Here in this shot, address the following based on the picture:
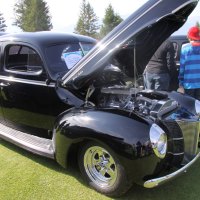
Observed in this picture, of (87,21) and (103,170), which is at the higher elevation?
(87,21)

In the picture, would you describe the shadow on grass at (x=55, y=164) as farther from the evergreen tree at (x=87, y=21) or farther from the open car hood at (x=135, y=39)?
the evergreen tree at (x=87, y=21)

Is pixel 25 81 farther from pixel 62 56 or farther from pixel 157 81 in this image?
pixel 157 81

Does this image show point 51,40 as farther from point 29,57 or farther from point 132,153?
point 132,153

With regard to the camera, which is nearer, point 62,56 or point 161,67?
point 62,56

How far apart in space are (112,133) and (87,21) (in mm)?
56399

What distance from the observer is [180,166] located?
376 centimetres

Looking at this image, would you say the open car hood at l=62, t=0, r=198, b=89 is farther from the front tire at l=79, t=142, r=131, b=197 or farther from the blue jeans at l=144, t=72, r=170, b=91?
the blue jeans at l=144, t=72, r=170, b=91

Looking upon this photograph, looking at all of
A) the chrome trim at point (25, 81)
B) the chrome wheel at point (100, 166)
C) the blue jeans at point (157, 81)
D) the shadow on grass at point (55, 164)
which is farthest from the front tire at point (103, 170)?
the blue jeans at point (157, 81)

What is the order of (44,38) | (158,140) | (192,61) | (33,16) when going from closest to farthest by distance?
(158,140), (44,38), (192,61), (33,16)

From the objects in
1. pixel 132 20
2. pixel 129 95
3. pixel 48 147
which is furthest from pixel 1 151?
pixel 132 20

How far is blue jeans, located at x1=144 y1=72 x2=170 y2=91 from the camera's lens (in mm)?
6246

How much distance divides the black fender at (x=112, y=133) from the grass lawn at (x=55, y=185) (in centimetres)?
37

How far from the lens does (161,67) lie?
6211 mm

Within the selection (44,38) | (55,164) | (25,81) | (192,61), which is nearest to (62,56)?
(44,38)
